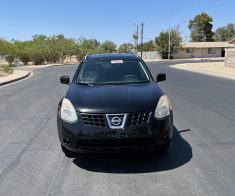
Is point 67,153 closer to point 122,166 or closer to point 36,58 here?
point 122,166

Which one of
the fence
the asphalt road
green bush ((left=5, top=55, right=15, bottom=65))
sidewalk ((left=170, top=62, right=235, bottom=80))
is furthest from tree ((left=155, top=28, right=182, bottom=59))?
the asphalt road

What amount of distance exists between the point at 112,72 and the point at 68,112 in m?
1.75

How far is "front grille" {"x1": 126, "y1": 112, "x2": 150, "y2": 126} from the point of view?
16.1 ft

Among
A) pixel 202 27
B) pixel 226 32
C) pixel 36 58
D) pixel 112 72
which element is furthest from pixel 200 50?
pixel 112 72

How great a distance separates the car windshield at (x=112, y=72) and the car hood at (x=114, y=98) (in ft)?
1.56

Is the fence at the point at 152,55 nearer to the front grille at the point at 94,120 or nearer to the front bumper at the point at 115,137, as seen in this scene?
the front bumper at the point at 115,137

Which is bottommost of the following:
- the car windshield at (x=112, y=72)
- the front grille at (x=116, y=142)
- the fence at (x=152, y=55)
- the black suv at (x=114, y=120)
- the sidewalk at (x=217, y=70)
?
the fence at (x=152, y=55)

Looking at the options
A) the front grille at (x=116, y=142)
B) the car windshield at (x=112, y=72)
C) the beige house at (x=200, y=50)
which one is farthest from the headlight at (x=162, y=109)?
the beige house at (x=200, y=50)

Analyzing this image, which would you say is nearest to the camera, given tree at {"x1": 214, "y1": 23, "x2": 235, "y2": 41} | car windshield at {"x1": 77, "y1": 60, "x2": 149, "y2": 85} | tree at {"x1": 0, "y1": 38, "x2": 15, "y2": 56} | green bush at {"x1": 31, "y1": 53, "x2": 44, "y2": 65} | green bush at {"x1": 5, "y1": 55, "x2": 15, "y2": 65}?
car windshield at {"x1": 77, "y1": 60, "x2": 149, "y2": 85}

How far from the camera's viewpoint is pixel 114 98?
5.20 m

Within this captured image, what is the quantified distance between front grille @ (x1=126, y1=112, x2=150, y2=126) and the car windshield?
138 cm

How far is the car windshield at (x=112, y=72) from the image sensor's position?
639 centimetres

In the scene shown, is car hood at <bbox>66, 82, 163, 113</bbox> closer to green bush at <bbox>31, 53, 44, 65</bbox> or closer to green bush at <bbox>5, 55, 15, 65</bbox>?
green bush at <bbox>5, 55, 15, 65</bbox>

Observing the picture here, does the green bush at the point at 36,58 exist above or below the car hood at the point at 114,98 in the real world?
below
